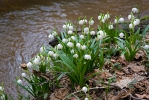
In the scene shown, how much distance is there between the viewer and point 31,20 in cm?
651

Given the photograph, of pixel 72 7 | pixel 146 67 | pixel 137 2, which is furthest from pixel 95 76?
pixel 137 2

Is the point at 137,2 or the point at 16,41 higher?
the point at 137,2

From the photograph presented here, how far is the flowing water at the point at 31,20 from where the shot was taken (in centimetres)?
479

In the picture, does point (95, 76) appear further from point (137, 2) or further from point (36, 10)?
point (137, 2)

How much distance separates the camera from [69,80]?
323 cm

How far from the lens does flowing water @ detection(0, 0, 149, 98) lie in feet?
15.7

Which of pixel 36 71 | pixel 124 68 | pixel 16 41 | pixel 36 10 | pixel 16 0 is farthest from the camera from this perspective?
pixel 16 0

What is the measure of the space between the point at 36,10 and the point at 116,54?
13.3ft

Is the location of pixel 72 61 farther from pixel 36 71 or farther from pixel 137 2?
pixel 137 2

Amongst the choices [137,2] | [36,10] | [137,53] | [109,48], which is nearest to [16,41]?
[36,10]

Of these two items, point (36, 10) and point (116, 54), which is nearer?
point (116, 54)

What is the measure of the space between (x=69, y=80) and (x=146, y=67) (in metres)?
0.94

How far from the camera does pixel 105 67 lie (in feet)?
10.9

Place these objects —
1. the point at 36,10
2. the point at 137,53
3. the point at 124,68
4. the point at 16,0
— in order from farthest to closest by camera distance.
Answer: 1. the point at 16,0
2. the point at 36,10
3. the point at 137,53
4. the point at 124,68
